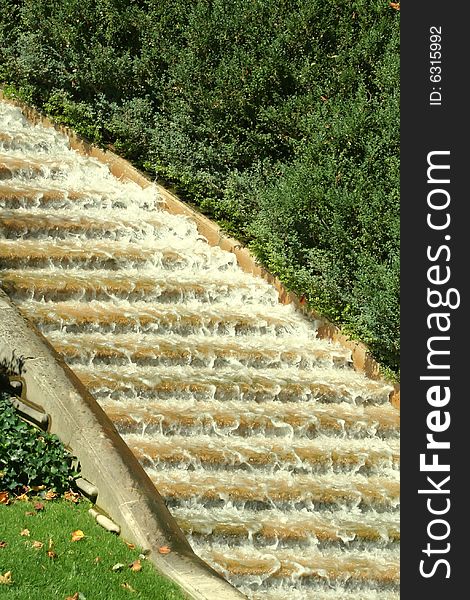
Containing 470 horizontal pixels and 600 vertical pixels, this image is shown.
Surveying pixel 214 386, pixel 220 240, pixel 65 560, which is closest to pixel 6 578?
pixel 65 560

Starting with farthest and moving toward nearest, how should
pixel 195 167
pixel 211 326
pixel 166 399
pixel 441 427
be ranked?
pixel 195 167
pixel 211 326
pixel 166 399
pixel 441 427

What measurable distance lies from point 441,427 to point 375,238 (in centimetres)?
437

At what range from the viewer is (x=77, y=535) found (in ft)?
20.7

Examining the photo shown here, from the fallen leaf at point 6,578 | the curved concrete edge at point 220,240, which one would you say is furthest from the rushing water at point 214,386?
the fallen leaf at point 6,578

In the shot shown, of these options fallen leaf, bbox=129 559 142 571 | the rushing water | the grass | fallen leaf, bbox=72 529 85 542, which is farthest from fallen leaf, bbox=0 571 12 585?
the rushing water

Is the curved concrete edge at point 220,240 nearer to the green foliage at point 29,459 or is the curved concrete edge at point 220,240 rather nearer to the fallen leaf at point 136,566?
the green foliage at point 29,459

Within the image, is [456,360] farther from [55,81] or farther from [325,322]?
[55,81]

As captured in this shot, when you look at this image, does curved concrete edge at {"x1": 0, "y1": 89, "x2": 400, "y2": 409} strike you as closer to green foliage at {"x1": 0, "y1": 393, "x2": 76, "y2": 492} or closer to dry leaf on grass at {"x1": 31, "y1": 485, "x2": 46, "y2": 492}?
green foliage at {"x1": 0, "y1": 393, "x2": 76, "y2": 492}

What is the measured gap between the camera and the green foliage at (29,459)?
6.80 meters

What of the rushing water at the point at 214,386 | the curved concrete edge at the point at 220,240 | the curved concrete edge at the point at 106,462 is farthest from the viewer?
the curved concrete edge at the point at 220,240

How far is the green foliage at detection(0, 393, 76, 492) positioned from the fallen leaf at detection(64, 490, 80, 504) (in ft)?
0.19

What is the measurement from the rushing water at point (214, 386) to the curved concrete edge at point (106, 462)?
0.72 m

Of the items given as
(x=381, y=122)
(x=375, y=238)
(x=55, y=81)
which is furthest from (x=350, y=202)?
(x=55, y=81)

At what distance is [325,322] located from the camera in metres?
10.9
